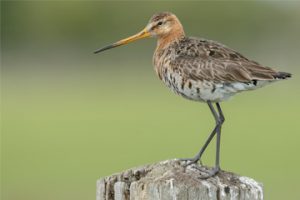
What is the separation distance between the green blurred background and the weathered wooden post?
9399mm

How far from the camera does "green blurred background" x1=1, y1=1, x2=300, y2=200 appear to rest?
19.5m

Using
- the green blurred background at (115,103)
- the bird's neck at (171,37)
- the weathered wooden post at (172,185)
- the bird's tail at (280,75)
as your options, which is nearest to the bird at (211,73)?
the bird's tail at (280,75)

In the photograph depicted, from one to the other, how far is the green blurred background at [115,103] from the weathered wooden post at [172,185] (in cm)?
940

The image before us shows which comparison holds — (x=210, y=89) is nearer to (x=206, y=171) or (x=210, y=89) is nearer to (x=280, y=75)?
(x=280, y=75)

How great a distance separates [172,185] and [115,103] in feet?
101

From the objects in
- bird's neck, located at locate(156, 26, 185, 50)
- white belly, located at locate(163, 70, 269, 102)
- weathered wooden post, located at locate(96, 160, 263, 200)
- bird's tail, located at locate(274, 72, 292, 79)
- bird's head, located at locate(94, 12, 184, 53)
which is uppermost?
bird's head, located at locate(94, 12, 184, 53)

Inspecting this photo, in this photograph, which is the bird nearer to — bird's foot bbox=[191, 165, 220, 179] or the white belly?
the white belly

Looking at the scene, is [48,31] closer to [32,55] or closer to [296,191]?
[32,55]

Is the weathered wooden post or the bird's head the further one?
the bird's head

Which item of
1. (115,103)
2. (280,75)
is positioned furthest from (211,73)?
(115,103)

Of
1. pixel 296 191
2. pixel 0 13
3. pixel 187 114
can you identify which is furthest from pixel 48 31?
pixel 296 191

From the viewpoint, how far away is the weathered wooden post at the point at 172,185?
5863mm

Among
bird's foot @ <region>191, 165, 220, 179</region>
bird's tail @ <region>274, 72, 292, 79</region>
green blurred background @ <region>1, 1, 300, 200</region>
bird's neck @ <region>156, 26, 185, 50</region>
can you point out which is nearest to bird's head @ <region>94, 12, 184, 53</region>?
bird's neck @ <region>156, 26, 185, 50</region>

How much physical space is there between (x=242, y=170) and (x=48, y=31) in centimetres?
3649
